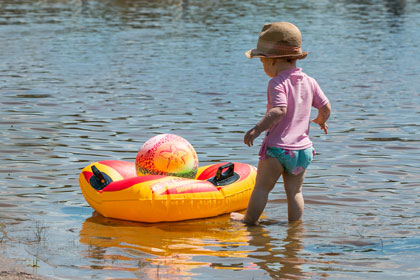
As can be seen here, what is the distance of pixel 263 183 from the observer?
21.9ft

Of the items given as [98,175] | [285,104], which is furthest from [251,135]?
[98,175]

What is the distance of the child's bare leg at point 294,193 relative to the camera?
22.1ft

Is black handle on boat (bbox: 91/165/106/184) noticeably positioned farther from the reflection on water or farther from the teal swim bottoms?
the teal swim bottoms

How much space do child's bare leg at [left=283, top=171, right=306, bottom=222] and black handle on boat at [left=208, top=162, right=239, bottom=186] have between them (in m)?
0.69

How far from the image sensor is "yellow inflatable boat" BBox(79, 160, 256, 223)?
22.2 feet

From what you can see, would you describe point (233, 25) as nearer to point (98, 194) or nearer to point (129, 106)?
point (129, 106)

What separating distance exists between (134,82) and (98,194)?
883cm

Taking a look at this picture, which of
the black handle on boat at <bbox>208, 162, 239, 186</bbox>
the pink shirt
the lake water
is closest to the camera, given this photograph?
the lake water

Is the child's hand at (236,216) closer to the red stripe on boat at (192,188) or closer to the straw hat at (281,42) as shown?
the red stripe on boat at (192,188)

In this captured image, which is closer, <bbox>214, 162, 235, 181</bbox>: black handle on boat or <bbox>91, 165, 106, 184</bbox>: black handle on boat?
<bbox>91, 165, 106, 184</bbox>: black handle on boat

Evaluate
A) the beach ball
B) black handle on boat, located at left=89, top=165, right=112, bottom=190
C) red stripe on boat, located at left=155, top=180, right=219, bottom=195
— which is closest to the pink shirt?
red stripe on boat, located at left=155, top=180, right=219, bottom=195

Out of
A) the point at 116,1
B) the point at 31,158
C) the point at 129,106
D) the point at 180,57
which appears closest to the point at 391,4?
the point at 116,1

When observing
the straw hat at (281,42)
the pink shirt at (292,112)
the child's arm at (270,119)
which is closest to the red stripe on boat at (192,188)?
the pink shirt at (292,112)

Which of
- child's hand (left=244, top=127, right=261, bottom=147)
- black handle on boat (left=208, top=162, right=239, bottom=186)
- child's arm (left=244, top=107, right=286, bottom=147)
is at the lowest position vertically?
Result: black handle on boat (left=208, top=162, right=239, bottom=186)
